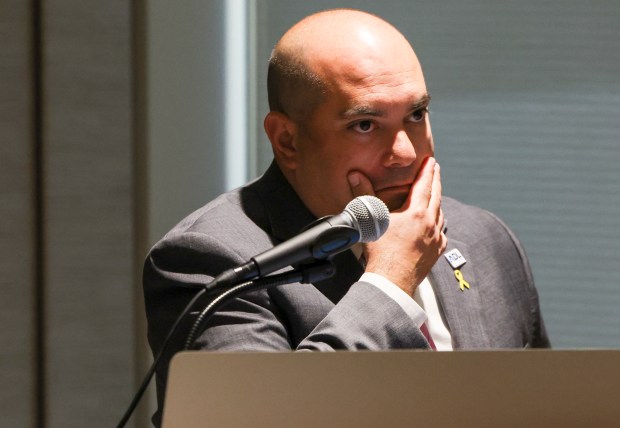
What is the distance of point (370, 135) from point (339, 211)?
0.16 m

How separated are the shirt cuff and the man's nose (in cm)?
22

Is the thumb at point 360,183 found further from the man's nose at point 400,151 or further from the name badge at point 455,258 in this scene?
the name badge at point 455,258

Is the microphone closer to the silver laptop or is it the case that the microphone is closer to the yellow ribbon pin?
the silver laptop

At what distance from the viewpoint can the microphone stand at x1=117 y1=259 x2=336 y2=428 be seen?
1008 mm

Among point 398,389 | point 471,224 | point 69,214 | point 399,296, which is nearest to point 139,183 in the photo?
point 69,214

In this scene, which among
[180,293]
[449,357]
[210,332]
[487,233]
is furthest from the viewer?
[487,233]

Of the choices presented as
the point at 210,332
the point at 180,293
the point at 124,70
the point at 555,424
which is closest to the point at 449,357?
the point at 555,424

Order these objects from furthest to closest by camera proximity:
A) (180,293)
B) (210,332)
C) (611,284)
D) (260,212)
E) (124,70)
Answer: (611,284) < (124,70) < (260,212) < (180,293) < (210,332)

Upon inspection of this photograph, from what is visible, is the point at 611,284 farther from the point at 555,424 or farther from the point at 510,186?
the point at 555,424

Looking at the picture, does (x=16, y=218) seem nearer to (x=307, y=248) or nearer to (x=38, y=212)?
(x=38, y=212)

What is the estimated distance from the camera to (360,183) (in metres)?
1.64

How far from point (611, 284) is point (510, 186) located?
0.38 m

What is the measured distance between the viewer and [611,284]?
8.59 ft

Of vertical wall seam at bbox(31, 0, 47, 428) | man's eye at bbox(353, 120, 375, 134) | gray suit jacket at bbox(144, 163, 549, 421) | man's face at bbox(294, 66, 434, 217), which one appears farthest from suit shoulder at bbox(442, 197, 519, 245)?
vertical wall seam at bbox(31, 0, 47, 428)
